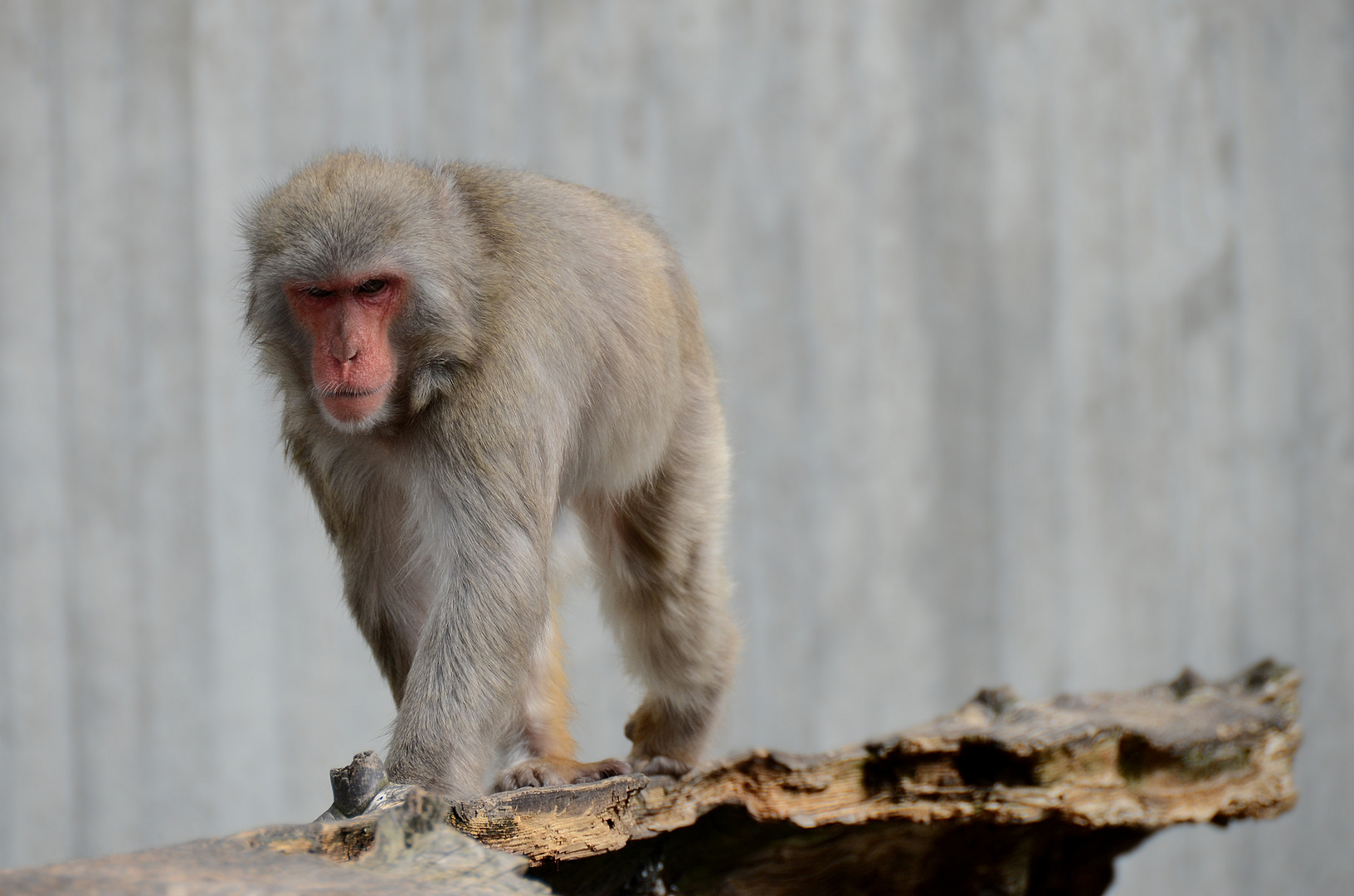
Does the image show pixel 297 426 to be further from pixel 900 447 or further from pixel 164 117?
pixel 900 447

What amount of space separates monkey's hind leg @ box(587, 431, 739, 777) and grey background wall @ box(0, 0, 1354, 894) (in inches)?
33.9

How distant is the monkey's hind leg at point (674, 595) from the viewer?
354 cm

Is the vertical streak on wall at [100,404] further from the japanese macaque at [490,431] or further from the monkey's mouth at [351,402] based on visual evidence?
the monkey's mouth at [351,402]

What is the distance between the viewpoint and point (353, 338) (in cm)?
279

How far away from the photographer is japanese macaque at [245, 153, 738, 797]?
2773 mm

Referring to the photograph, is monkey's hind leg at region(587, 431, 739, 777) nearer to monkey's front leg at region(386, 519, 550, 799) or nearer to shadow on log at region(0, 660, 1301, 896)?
shadow on log at region(0, 660, 1301, 896)

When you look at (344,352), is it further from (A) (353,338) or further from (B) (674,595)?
(B) (674,595)

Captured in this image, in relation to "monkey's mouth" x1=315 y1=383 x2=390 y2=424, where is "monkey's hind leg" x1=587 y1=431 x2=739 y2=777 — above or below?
below

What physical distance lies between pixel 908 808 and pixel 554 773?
954mm

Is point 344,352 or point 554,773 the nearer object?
point 344,352

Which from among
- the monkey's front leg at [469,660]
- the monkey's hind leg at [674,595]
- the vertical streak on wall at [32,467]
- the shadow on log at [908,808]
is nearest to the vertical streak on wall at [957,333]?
the shadow on log at [908,808]

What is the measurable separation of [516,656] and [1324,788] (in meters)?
5.55

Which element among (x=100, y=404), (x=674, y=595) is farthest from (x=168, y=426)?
(x=674, y=595)

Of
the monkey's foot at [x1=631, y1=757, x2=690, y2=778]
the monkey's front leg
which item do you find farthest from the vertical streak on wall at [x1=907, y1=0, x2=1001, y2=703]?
the monkey's front leg
